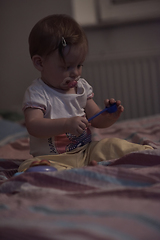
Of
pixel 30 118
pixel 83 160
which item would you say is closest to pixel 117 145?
pixel 83 160

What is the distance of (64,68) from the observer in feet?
2.91

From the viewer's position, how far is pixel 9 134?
1.62 metres

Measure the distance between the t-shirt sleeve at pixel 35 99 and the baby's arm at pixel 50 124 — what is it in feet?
0.05

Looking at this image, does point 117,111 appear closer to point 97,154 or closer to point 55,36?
point 97,154

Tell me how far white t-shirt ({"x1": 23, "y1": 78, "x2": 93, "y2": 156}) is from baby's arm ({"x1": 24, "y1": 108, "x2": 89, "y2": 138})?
0.03 meters

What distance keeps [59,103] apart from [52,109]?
3cm

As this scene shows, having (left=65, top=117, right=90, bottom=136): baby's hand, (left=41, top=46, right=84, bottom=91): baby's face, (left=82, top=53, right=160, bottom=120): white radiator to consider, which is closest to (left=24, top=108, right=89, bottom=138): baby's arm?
(left=65, top=117, right=90, bottom=136): baby's hand

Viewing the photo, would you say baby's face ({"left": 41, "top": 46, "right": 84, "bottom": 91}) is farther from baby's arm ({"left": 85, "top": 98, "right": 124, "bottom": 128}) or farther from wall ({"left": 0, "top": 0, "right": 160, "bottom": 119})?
wall ({"left": 0, "top": 0, "right": 160, "bottom": 119})

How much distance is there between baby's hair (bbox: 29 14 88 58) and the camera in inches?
33.9

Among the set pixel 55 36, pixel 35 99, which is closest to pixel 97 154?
pixel 35 99

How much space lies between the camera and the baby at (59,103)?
859 mm

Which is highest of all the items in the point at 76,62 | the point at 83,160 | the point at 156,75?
the point at 76,62

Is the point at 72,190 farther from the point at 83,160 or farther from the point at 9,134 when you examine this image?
the point at 9,134

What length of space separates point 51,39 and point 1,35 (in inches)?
70.2
